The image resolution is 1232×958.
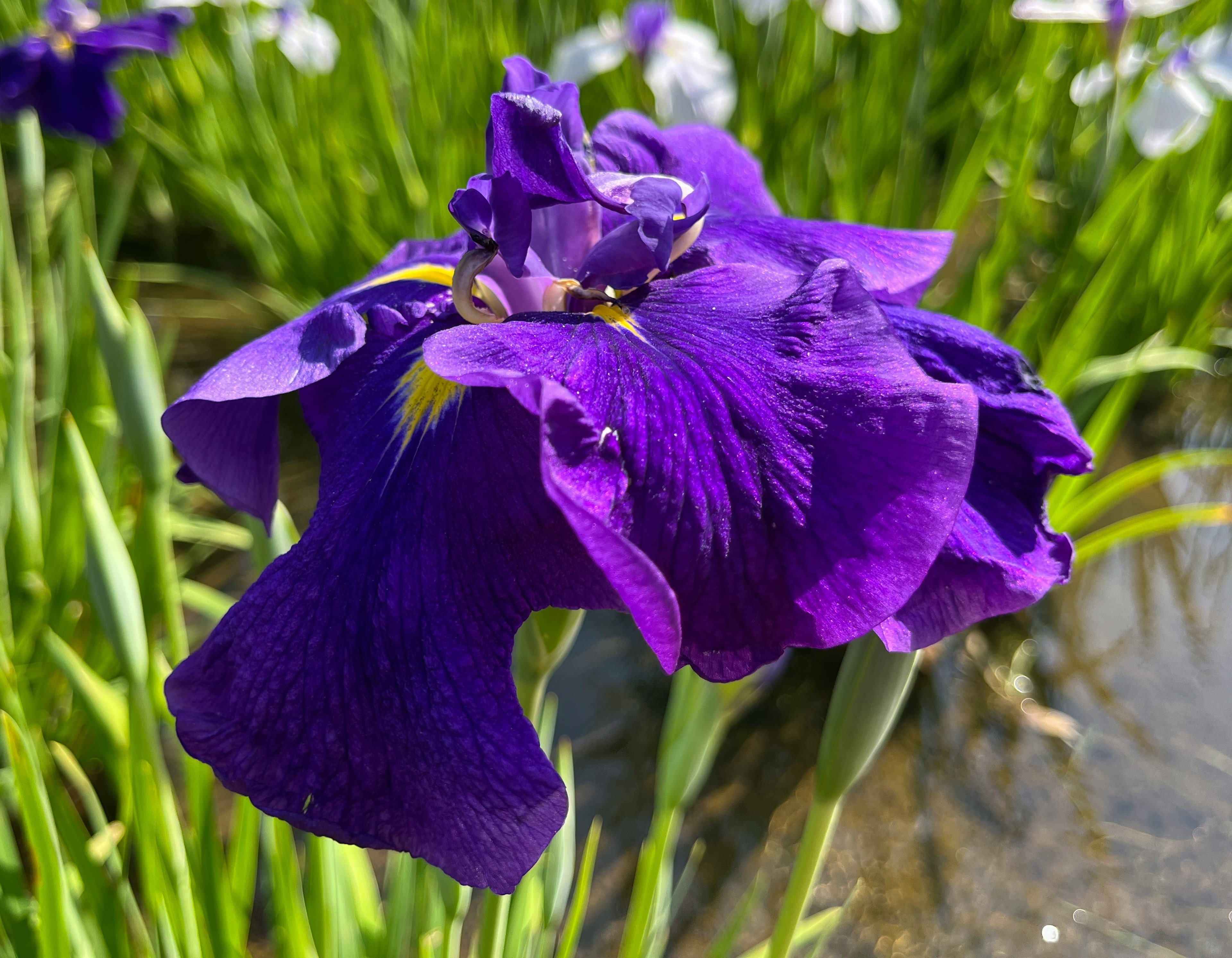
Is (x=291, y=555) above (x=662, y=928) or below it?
above

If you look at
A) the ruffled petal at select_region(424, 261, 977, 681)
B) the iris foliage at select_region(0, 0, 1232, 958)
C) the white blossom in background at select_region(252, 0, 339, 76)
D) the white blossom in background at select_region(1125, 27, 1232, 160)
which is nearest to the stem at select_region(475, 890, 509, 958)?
the iris foliage at select_region(0, 0, 1232, 958)

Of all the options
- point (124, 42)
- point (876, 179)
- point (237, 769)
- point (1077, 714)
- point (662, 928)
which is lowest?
point (1077, 714)

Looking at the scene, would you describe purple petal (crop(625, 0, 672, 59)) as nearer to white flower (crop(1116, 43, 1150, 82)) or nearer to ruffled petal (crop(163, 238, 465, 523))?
white flower (crop(1116, 43, 1150, 82))

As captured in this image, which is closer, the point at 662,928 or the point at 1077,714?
the point at 662,928

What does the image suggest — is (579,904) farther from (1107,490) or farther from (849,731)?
(1107,490)

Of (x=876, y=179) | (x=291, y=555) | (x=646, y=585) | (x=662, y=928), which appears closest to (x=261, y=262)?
(x=876, y=179)

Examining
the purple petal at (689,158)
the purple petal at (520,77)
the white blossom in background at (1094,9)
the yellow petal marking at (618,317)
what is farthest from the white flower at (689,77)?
the yellow petal marking at (618,317)

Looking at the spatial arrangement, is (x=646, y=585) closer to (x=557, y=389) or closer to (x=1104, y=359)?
(x=557, y=389)
